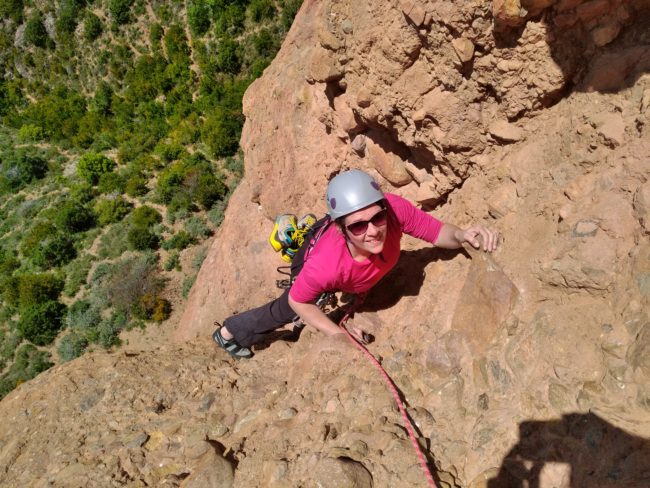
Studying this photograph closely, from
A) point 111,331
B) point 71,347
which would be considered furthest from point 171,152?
point 71,347

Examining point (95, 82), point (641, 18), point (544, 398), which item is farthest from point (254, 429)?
point (95, 82)

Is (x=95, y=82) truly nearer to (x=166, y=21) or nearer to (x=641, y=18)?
(x=166, y=21)

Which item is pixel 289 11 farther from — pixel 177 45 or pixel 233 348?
pixel 233 348

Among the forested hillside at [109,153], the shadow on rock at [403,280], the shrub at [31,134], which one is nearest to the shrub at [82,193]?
the forested hillside at [109,153]

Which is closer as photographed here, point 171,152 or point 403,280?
point 403,280

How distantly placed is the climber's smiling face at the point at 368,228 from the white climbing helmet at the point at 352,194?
5 centimetres

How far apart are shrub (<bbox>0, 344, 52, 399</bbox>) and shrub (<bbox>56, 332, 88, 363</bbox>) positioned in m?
0.54

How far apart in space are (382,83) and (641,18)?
2112mm

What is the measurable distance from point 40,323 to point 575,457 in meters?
20.9

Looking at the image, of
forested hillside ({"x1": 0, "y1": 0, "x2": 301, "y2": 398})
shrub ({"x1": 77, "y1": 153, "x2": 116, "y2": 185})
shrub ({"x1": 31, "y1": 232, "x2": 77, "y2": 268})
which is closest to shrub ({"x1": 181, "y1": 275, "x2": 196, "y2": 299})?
forested hillside ({"x1": 0, "y1": 0, "x2": 301, "y2": 398})

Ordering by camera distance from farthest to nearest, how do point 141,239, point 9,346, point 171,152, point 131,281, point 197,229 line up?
point 171,152 < point 197,229 < point 141,239 < point 9,346 < point 131,281

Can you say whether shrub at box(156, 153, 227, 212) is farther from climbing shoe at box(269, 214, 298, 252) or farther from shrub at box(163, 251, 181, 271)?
climbing shoe at box(269, 214, 298, 252)

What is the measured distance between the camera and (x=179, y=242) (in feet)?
64.6

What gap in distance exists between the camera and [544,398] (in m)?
2.44
